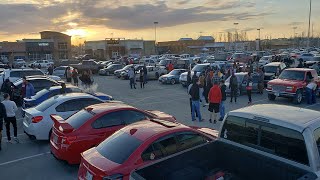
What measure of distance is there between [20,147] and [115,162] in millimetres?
6158

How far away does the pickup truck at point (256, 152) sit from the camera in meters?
4.31

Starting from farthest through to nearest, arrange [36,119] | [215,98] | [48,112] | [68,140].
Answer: [215,98] < [48,112] < [36,119] < [68,140]

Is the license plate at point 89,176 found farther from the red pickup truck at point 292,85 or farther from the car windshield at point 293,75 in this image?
the car windshield at point 293,75

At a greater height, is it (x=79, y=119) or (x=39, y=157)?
(x=79, y=119)

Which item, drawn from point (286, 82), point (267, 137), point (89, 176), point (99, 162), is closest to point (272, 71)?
point (286, 82)

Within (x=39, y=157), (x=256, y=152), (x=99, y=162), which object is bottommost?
(x=39, y=157)

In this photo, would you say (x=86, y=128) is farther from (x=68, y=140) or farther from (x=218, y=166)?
(x=218, y=166)

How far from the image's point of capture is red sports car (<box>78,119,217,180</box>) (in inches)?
199

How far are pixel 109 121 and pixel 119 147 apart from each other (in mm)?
2688

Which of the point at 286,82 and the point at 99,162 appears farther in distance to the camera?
the point at 286,82

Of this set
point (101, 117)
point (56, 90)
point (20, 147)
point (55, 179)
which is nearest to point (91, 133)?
point (101, 117)

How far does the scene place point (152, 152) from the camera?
555 centimetres

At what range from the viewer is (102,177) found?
16.0ft

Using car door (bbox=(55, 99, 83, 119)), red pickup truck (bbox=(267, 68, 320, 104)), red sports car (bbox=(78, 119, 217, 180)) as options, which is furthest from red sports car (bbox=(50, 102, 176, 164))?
red pickup truck (bbox=(267, 68, 320, 104))
